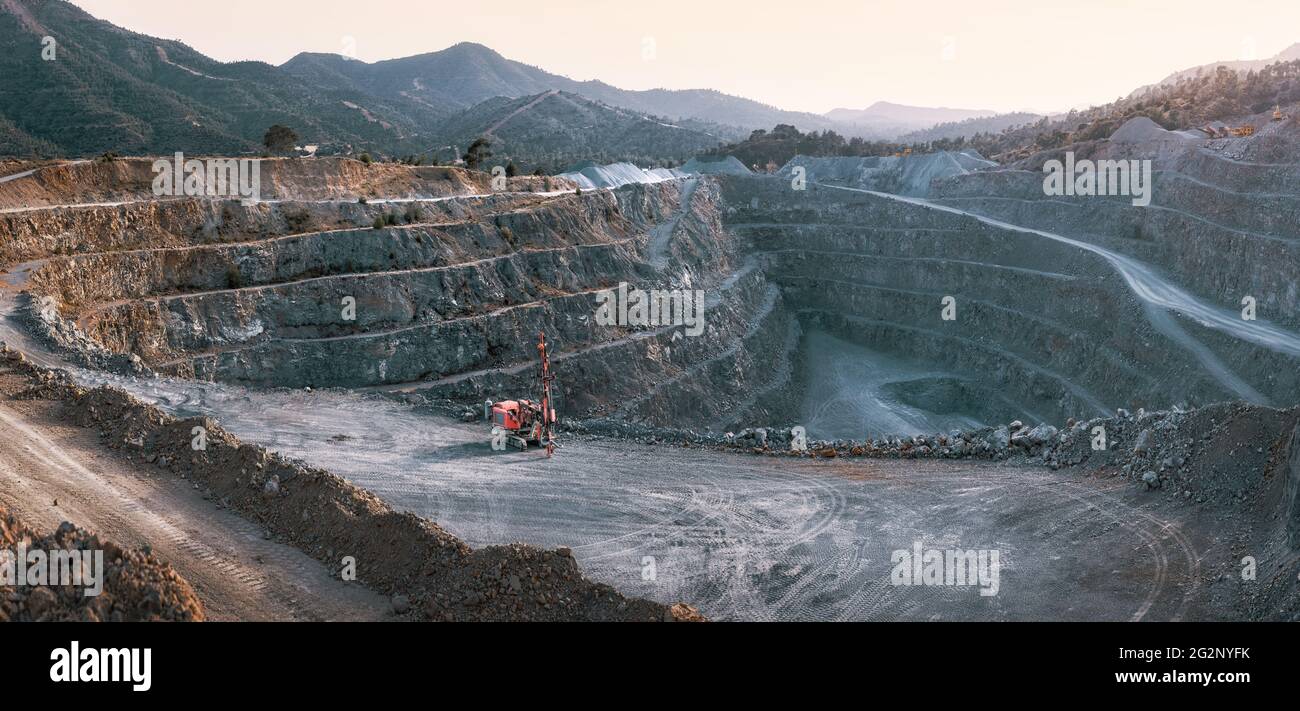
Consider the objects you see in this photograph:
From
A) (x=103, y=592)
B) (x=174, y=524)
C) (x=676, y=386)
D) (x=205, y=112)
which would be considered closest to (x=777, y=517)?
(x=174, y=524)

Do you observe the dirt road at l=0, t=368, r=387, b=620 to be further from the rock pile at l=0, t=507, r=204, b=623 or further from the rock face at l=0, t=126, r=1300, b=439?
the rock face at l=0, t=126, r=1300, b=439

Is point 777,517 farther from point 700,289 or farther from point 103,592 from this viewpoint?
point 700,289

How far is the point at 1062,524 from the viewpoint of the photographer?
17.7 meters

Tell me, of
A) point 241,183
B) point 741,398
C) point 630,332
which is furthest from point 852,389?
point 241,183

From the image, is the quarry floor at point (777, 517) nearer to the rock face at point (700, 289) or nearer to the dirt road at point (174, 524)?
the rock face at point (700, 289)

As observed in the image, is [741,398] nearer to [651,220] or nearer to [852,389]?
[852,389]

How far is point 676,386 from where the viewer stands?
3953cm

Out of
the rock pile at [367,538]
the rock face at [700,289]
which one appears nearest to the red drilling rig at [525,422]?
the rock face at [700,289]

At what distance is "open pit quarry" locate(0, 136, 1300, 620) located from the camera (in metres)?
14.5

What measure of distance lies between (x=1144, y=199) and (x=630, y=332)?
30.6 metres

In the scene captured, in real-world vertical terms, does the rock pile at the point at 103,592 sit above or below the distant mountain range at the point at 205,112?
below

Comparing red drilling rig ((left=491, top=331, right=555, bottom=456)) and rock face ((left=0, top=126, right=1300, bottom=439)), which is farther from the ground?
rock face ((left=0, top=126, right=1300, bottom=439))

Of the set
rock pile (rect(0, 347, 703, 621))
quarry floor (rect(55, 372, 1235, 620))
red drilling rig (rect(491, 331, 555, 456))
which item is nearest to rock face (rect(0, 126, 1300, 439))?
quarry floor (rect(55, 372, 1235, 620))

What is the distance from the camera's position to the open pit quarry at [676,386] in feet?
47.5
